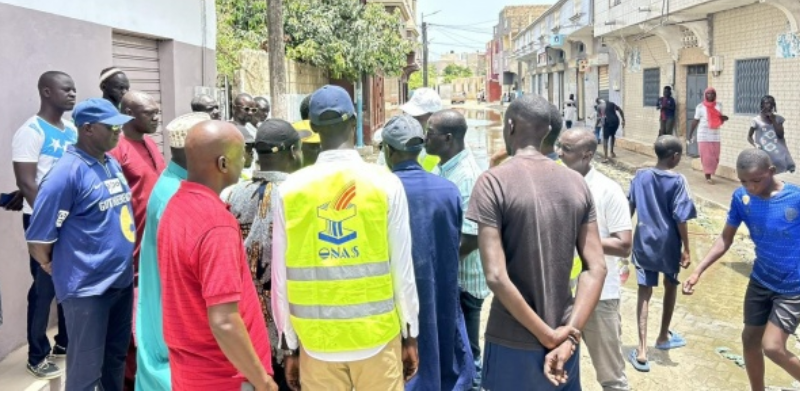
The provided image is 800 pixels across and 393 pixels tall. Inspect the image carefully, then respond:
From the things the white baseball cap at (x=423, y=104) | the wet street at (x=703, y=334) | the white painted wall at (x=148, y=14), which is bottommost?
the wet street at (x=703, y=334)

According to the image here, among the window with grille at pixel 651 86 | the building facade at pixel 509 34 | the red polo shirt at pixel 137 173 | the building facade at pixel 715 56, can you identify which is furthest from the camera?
the building facade at pixel 509 34

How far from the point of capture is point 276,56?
954 centimetres

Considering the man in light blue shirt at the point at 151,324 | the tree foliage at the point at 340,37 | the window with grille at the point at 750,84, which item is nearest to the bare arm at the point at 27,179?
the man in light blue shirt at the point at 151,324

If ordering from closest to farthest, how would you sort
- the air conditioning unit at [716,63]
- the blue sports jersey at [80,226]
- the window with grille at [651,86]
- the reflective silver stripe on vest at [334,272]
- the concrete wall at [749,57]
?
the reflective silver stripe on vest at [334,272] < the blue sports jersey at [80,226] < the concrete wall at [749,57] < the air conditioning unit at [716,63] < the window with grille at [651,86]

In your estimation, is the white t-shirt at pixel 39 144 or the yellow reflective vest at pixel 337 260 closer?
the yellow reflective vest at pixel 337 260

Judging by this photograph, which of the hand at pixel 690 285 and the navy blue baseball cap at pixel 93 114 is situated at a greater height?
the navy blue baseball cap at pixel 93 114

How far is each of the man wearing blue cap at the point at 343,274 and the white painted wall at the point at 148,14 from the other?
10.0 feet

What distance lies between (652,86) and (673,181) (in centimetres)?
1499

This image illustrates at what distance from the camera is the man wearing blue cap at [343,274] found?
2.58 metres

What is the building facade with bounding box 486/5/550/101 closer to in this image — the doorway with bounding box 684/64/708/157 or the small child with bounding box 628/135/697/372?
the doorway with bounding box 684/64/708/157

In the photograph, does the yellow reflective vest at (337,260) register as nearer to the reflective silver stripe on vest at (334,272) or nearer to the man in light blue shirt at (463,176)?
the reflective silver stripe on vest at (334,272)

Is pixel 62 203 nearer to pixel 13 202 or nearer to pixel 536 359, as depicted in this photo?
pixel 13 202

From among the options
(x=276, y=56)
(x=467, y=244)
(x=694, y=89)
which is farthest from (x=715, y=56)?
(x=467, y=244)

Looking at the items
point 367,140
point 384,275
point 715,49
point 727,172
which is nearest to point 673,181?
point 384,275
